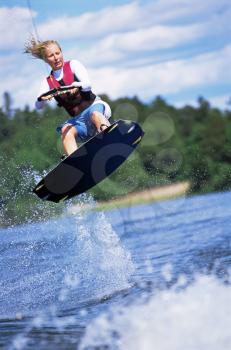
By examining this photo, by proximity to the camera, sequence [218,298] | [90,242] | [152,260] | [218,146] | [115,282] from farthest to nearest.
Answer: [218,146], [90,242], [152,260], [115,282], [218,298]

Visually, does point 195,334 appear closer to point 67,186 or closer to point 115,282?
point 67,186

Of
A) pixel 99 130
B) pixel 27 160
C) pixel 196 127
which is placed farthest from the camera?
pixel 196 127

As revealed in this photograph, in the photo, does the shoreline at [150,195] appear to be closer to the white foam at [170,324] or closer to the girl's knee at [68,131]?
the girl's knee at [68,131]

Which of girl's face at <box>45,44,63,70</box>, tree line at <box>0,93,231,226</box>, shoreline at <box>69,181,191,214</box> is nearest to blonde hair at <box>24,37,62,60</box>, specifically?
girl's face at <box>45,44,63,70</box>

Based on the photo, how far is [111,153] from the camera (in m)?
8.78

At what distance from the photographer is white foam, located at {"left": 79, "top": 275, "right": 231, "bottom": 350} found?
6.21 m

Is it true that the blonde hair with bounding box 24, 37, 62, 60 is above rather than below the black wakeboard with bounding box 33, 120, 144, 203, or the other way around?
above

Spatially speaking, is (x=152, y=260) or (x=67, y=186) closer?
(x=67, y=186)

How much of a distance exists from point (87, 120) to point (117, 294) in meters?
2.15

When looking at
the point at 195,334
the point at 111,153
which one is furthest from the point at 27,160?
the point at 195,334

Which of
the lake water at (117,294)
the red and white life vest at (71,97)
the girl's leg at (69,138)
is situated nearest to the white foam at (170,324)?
the lake water at (117,294)

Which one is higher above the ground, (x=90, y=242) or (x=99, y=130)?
(x=99, y=130)

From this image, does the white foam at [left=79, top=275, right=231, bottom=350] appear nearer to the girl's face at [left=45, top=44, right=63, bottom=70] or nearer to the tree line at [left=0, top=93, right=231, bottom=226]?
the girl's face at [left=45, top=44, right=63, bottom=70]

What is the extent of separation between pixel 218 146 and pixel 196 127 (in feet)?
23.6
